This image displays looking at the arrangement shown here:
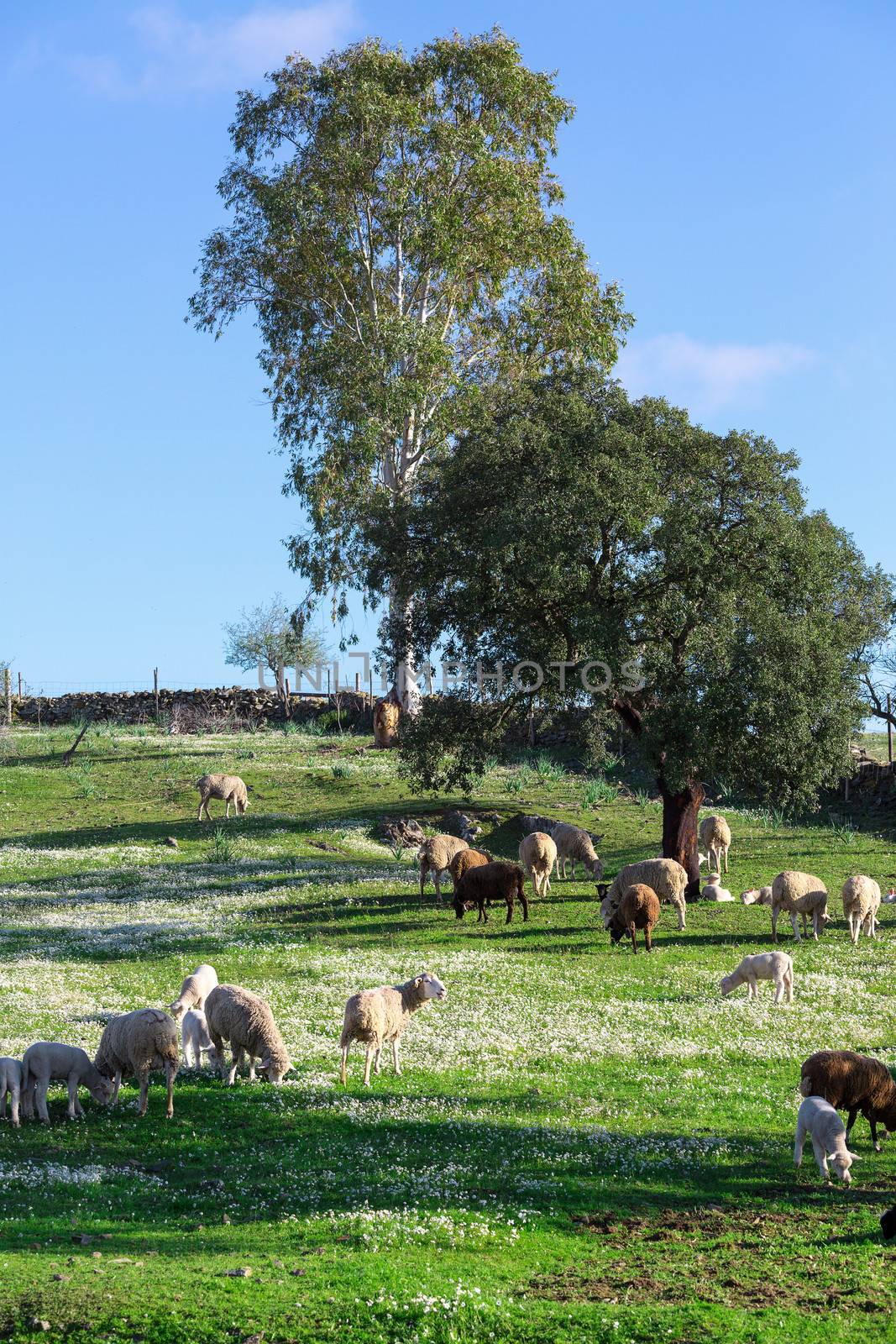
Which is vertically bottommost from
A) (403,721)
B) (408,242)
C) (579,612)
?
(403,721)

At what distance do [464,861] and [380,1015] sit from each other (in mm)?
15675

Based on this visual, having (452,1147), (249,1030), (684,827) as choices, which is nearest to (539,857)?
(684,827)

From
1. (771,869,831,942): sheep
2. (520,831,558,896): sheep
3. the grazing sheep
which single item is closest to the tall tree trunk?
(520,831,558,896): sheep

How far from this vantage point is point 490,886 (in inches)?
1253

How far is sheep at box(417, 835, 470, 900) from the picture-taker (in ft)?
114

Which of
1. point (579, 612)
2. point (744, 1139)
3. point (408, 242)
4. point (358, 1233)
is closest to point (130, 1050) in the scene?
point (358, 1233)

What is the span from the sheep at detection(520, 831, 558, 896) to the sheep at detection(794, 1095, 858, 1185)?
20302 millimetres

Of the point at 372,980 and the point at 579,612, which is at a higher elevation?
the point at 579,612

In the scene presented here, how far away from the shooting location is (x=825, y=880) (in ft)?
121

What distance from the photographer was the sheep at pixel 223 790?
45875 mm

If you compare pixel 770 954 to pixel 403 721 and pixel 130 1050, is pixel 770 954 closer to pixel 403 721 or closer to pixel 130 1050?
pixel 130 1050

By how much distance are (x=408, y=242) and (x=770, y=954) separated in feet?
127

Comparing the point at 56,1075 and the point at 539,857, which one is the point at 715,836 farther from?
the point at 56,1075

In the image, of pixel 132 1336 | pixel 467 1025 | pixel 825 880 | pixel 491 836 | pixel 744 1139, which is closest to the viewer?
pixel 132 1336
